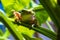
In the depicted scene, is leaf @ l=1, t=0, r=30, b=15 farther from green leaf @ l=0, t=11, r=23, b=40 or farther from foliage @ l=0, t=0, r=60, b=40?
green leaf @ l=0, t=11, r=23, b=40

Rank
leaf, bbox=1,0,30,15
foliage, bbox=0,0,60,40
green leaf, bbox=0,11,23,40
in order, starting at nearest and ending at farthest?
foliage, bbox=0,0,60,40
green leaf, bbox=0,11,23,40
leaf, bbox=1,0,30,15

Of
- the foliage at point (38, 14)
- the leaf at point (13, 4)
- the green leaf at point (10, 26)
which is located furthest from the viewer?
the leaf at point (13, 4)

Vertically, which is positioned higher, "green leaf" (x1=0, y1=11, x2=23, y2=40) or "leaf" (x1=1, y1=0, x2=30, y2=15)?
"leaf" (x1=1, y1=0, x2=30, y2=15)

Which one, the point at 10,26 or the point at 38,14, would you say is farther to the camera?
the point at 38,14

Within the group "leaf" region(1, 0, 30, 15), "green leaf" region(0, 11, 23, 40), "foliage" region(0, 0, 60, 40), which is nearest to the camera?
"foliage" region(0, 0, 60, 40)

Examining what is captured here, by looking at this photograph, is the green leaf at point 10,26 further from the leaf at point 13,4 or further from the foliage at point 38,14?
the leaf at point 13,4

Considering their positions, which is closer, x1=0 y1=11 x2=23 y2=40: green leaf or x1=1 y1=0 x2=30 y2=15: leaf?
x1=0 y1=11 x2=23 y2=40: green leaf

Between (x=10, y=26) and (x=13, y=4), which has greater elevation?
(x=13, y=4)

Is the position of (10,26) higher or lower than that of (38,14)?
lower

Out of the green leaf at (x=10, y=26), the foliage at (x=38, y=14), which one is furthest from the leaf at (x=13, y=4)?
the green leaf at (x=10, y=26)

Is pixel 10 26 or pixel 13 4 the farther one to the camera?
pixel 13 4

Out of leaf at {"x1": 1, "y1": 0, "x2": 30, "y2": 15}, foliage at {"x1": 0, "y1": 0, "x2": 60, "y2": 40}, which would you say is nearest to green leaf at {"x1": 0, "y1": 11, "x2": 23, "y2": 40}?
foliage at {"x1": 0, "y1": 0, "x2": 60, "y2": 40}

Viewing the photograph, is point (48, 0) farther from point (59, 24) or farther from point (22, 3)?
point (22, 3)
